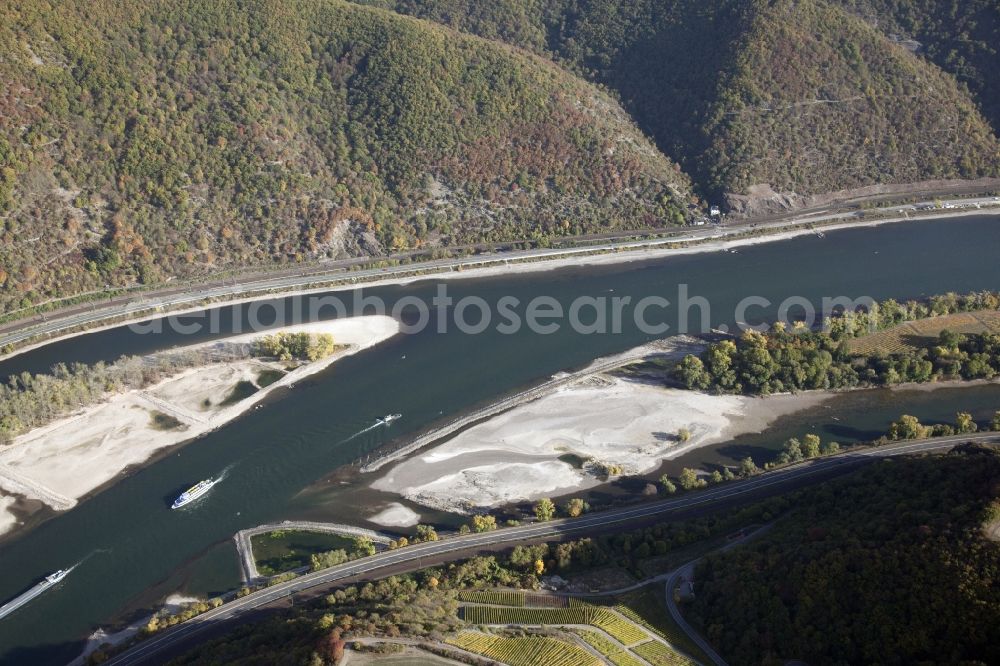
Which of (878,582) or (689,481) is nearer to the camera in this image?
(878,582)

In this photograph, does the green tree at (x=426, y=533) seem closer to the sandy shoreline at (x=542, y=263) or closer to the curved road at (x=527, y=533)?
the curved road at (x=527, y=533)

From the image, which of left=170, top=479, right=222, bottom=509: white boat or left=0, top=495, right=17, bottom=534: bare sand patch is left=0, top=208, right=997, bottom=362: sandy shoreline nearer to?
left=0, top=495, right=17, bottom=534: bare sand patch

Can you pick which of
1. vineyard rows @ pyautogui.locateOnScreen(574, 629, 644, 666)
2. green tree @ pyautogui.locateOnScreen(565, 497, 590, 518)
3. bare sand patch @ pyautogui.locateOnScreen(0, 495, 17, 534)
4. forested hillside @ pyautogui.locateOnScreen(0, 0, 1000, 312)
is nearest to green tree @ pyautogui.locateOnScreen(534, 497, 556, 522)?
green tree @ pyautogui.locateOnScreen(565, 497, 590, 518)

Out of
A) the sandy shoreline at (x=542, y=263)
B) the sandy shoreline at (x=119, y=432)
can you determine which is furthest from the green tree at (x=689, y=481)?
the sandy shoreline at (x=542, y=263)

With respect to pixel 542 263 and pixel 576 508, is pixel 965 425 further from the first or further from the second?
pixel 542 263

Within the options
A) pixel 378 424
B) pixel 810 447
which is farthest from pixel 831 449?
pixel 378 424
